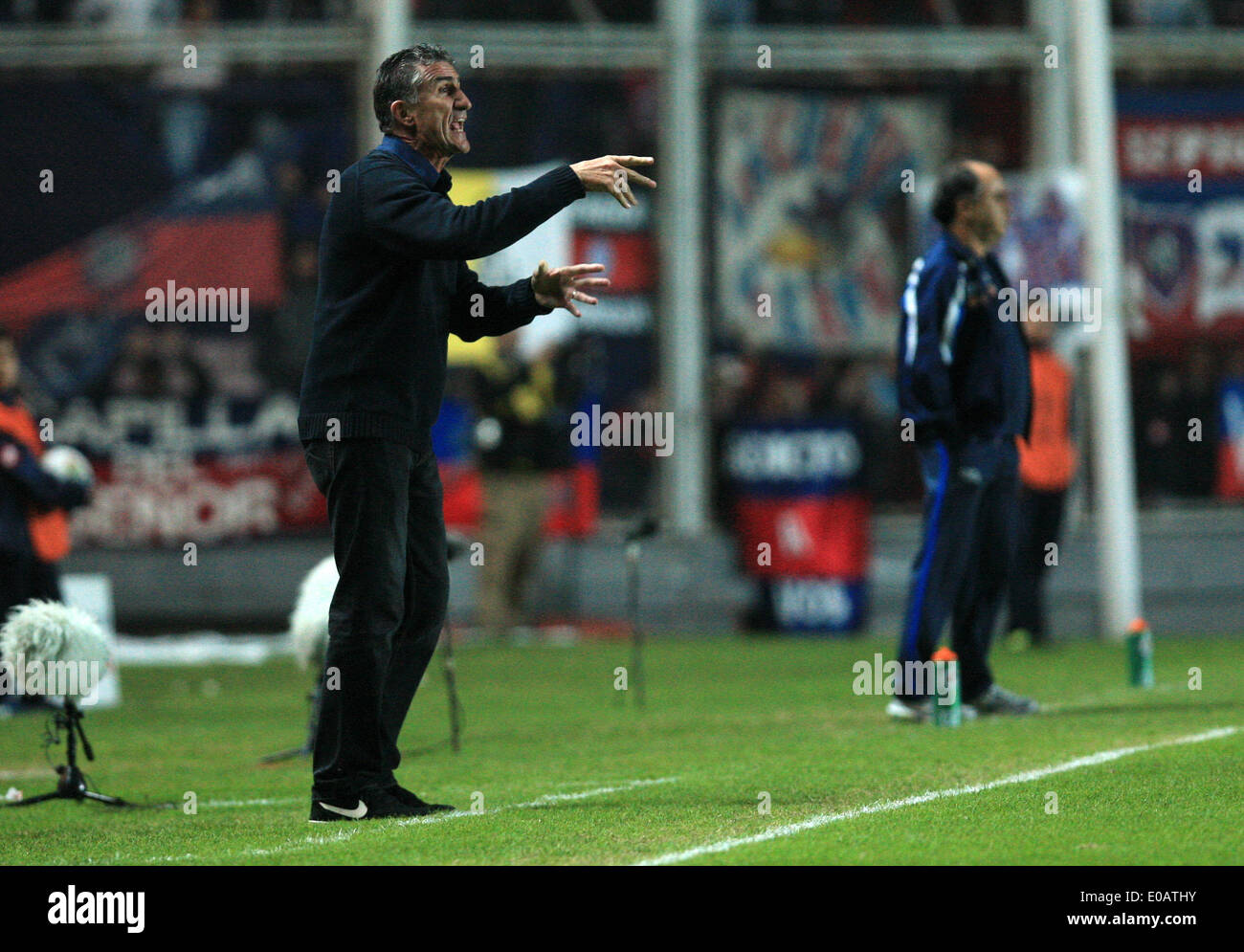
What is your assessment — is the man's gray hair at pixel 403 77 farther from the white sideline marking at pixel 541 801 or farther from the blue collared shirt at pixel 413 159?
the white sideline marking at pixel 541 801

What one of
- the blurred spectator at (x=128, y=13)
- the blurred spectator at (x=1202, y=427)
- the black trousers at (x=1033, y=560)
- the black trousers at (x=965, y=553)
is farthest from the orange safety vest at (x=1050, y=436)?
the blurred spectator at (x=128, y=13)

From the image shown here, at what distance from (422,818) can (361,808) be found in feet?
0.67

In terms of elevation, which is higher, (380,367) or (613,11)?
(613,11)

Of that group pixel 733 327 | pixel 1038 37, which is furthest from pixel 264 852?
pixel 1038 37

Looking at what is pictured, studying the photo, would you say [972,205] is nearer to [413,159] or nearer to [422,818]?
[413,159]

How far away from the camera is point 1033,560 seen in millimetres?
16375

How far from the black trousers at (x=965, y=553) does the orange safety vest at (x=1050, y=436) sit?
229 inches

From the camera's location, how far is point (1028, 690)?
12453 millimetres

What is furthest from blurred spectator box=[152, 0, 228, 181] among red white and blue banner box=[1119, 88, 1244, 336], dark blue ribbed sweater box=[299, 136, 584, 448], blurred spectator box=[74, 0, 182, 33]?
dark blue ribbed sweater box=[299, 136, 584, 448]

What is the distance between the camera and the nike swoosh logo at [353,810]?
23.8 feet

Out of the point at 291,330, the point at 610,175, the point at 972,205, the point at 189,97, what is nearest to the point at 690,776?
the point at 610,175

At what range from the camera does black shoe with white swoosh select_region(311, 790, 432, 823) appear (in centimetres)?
728
